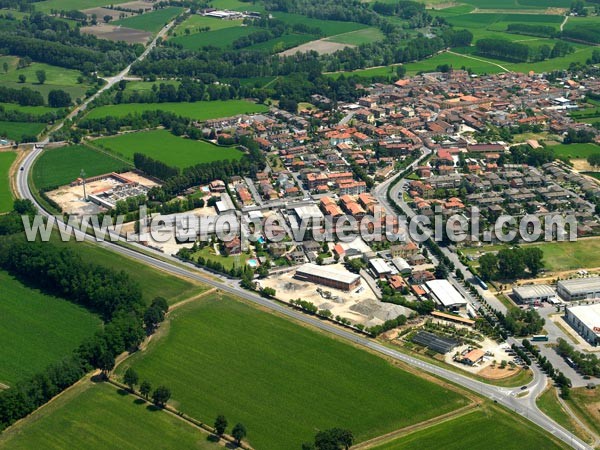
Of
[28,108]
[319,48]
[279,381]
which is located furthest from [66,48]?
[279,381]

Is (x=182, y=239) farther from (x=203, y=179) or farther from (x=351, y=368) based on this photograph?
(x=351, y=368)

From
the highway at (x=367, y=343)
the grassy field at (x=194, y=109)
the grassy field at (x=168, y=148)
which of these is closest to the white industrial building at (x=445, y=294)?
the highway at (x=367, y=343)

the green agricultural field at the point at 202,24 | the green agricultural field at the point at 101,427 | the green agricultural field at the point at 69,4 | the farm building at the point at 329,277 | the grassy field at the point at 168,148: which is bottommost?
the green agricultural field at the point at 101,427

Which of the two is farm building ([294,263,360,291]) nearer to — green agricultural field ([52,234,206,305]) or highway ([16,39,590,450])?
highway ([16,39,590,450])

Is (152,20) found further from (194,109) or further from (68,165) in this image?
(68,165)

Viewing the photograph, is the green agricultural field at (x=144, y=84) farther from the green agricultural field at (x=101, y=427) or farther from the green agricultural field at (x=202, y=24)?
the green agricultural field at (x=101, y=427)

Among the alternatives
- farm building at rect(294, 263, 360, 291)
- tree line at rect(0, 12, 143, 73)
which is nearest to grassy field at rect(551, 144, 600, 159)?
farm building at rect(294, 263, 360, 291)
